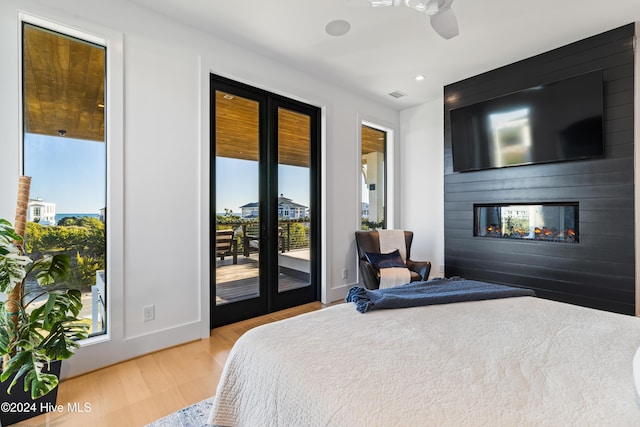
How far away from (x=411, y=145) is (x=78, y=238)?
13.6ft

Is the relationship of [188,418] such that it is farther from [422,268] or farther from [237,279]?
[422,268]

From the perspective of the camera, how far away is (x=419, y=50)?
3076 mm

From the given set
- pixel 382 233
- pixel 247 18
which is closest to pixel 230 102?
pixel 247 18

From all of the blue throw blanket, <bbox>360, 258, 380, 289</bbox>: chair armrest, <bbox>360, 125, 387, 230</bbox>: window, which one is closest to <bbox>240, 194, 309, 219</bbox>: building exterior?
<bbox>360, 258, 380, 289</bbox>: chair armrest

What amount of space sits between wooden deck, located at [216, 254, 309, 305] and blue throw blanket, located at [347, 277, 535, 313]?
1678 mm

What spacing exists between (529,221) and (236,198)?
3.18 meters

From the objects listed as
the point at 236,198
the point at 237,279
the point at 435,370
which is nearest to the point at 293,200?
the point at 236,198

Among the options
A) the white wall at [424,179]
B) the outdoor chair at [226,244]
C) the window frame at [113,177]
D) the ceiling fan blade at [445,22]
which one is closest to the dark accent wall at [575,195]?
the white wall at [424,179]

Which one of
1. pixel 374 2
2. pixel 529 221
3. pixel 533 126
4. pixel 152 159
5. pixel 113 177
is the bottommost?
pixel 529 221

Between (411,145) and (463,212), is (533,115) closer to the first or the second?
(463,212)

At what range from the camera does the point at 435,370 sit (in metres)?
1.00

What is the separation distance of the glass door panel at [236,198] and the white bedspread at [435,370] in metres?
1.79

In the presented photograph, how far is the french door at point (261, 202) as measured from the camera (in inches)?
119

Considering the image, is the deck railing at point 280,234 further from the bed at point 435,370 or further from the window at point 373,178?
the bed at point 435,370
